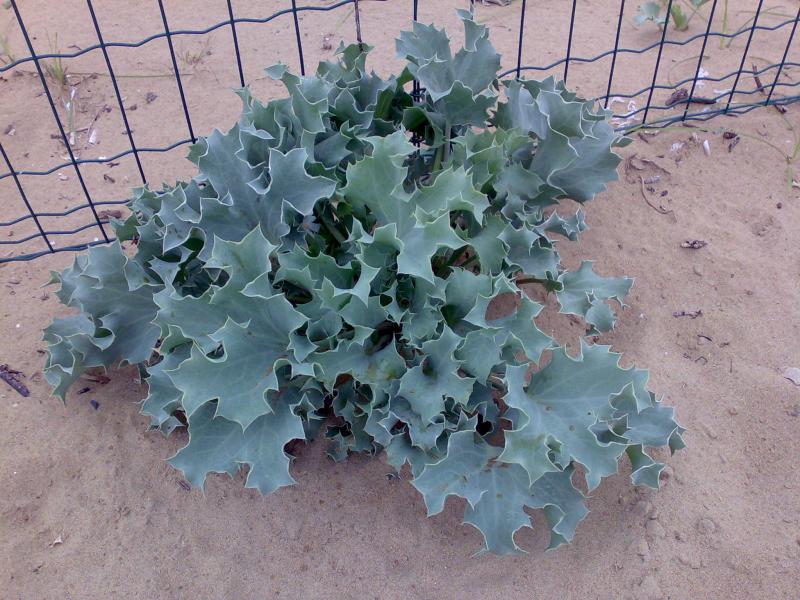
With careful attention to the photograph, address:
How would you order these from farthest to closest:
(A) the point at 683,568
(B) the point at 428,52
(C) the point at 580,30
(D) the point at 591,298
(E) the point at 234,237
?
1. (C) the point at 580,30
2. (B) the point at 428,52
3. (D) the point at 591,298
4. (E) the point at 234,237
5. (A) the point at 683,568

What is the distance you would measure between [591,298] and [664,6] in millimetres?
3004

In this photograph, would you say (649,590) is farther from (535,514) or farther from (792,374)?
(792,374)

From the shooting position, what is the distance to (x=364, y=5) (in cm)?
447

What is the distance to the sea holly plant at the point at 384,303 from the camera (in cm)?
181

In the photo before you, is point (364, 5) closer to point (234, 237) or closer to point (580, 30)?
point (580, 30)

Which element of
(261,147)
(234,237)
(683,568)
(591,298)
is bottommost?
(683,568)

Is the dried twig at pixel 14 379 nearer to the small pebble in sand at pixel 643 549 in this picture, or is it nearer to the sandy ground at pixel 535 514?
the sandy ground at pixel 535 514

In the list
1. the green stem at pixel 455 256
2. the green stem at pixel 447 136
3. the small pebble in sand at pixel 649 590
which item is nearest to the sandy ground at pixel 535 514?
the small pebble in sand at pixel 649 590

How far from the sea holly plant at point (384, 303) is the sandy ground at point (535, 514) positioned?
0.51 feet

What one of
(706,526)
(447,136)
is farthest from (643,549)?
(447,136)

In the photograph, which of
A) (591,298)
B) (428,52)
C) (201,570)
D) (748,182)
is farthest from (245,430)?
(748,182)

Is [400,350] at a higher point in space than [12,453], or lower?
higher

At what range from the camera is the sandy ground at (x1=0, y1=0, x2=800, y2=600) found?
1.97m

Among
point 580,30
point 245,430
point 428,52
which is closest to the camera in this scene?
point 245,430
